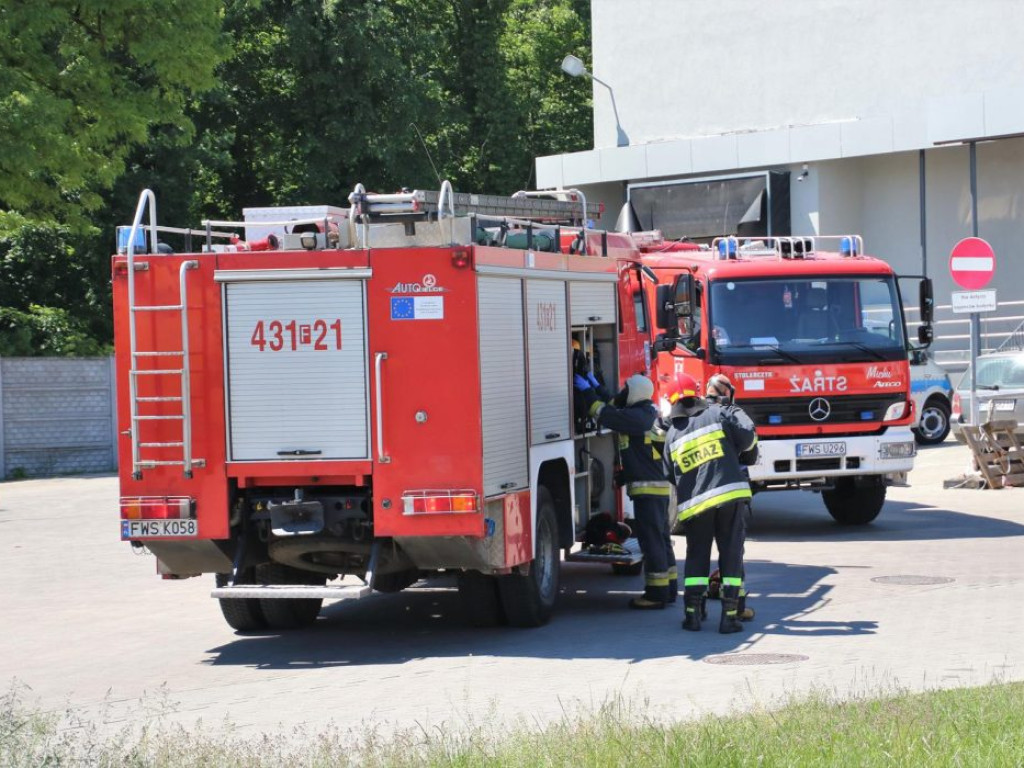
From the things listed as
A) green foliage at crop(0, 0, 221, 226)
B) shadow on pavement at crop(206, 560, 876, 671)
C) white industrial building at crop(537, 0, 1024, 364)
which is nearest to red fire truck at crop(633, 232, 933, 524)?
shadow on pavement at crop(206, 560, 876, 671)

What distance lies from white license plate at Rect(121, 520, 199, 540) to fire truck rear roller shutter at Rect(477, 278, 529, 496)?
2.01m

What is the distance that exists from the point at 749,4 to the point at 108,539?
70.5ft

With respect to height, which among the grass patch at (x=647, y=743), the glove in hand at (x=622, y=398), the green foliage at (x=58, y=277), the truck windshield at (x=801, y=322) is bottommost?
the grass patch at (x=647, y=743)

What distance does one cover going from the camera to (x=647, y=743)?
22.1 feet

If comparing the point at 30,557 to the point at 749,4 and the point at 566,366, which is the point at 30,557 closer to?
the point at 566,366

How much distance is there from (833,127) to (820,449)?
16.7 metres

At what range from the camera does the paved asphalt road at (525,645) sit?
884 centimetres

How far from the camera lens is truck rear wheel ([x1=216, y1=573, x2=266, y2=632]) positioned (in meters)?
11.5

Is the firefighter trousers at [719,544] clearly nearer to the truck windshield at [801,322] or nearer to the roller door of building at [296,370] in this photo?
the roller door of building at [296,370]

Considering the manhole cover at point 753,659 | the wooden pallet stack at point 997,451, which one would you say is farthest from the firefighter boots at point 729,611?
the wooden pallet stack at point 997,451

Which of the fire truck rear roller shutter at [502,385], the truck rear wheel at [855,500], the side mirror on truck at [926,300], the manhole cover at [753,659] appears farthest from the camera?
the side mirror on truck at [926,300]

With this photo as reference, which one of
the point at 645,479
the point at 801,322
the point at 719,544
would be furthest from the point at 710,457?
the point at 801,322

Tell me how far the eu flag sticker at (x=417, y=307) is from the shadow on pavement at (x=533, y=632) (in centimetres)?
228

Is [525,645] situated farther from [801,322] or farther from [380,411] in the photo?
[801,322]
